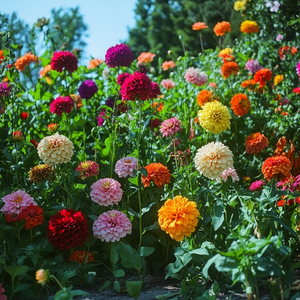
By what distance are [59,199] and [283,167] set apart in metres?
1.47

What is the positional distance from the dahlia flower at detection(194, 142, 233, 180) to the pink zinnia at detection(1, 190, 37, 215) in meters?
0.94

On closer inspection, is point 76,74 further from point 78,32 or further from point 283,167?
point 78,32

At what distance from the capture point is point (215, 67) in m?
4.55

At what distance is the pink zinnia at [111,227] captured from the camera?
206 cm

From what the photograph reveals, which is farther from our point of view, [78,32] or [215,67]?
[78,32]

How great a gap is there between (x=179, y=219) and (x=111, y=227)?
401mm

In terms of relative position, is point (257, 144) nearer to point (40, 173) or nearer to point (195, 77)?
point (195, 77)

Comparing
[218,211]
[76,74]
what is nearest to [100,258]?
[218,211]

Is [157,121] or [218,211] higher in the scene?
[157,121]

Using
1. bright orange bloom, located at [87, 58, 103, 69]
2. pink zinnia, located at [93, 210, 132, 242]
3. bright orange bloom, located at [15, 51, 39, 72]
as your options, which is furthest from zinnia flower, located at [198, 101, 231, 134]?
bright orange bloom, located at [87, 58, 103, 69]

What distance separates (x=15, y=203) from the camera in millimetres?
2062

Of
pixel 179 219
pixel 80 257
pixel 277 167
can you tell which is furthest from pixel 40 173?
pixel 277 167

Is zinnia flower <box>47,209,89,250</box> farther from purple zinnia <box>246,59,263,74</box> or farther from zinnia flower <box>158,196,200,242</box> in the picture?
purple zinnia <box>246,59,263,74</box>

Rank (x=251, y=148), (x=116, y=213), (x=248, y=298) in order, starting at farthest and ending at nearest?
(x=251, y=148), (x=116, y=213), (x=248, y=298)
